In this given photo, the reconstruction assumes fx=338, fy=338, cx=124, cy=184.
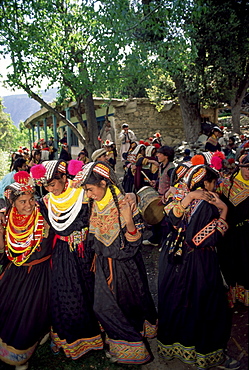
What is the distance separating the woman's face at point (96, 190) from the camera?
3217mm

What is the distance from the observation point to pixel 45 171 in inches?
140

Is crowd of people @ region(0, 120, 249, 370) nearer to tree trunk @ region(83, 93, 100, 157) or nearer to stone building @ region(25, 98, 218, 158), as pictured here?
tree trunk @ region(83, 93, 100, 157)

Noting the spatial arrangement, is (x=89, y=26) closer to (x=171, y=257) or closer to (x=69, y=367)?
(x=171, y=257)

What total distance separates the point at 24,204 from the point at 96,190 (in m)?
0.84

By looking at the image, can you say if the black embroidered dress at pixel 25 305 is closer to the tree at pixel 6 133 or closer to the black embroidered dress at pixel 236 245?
the black embroidered dress at pixel 236 245

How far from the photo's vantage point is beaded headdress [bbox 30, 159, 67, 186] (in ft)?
11.4

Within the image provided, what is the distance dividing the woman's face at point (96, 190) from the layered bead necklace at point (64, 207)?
0.34m

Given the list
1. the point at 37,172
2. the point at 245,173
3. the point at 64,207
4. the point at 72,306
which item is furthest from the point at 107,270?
the point at 245,173

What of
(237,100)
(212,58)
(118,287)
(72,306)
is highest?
(212,58)

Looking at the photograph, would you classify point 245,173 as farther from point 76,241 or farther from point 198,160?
point 76,241

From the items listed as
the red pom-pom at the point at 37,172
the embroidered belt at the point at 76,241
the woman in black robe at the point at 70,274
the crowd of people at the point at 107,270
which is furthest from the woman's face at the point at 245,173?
the red pom-pom at the point at 37,172

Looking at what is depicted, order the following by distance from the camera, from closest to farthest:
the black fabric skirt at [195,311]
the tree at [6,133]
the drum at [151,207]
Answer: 1. the black fabric skirt at [195,311]
2. the drum at [151,207]
3. the tree at [6,133]

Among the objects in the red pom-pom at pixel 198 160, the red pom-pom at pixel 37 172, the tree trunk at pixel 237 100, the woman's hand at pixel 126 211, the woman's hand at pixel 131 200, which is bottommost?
the woman's hand at pixel 126 211

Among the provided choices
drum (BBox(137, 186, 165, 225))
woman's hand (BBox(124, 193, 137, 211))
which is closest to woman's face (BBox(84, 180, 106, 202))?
woman's hand (BBox(124, 193, 137, 211))
